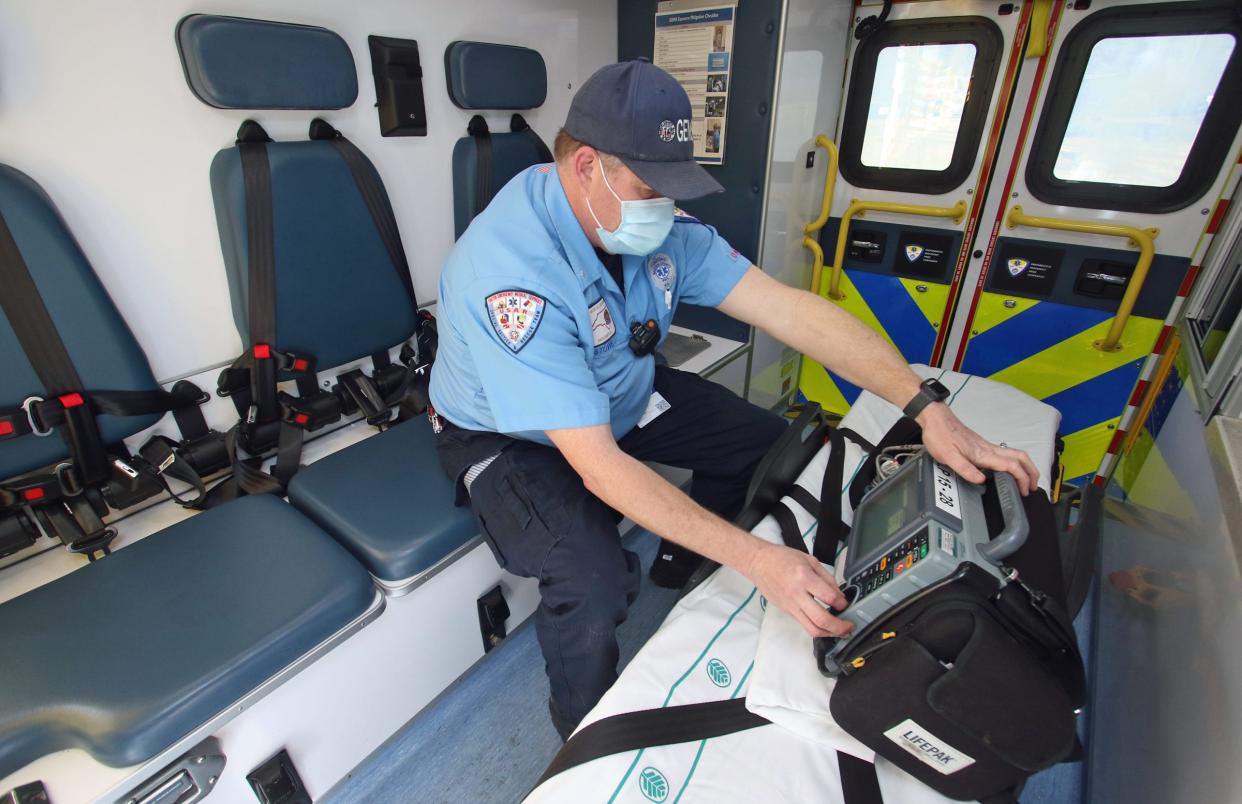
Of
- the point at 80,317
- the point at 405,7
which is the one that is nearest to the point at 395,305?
the point at 80,317

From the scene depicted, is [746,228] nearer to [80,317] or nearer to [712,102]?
[712,102]

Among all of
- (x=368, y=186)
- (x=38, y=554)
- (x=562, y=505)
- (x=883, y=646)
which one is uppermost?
(x=368, y=186)

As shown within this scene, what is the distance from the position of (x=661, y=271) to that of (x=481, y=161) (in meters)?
0.99

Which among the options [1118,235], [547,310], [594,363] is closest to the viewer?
[547,310]

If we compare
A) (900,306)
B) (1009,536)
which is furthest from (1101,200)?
(1009,536)

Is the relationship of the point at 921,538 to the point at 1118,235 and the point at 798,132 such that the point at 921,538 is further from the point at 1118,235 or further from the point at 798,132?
the point at 1118,235

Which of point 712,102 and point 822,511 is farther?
point 712,102

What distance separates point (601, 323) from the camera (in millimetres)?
1404

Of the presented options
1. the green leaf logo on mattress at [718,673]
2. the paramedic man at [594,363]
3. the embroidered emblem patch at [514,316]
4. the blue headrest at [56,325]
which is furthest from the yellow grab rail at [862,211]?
the blue headrest at [56,325]

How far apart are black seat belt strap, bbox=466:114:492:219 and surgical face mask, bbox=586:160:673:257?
1.02 m

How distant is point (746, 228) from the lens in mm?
2490

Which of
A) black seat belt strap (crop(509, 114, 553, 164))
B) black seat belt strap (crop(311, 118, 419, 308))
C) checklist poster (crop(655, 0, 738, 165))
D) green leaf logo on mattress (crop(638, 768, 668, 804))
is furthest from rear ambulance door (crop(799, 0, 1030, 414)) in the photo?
green leaf logo on mattress (crop(638, 768, 668, 804))

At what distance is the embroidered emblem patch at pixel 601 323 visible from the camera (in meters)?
1.38

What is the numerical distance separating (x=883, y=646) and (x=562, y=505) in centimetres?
77
